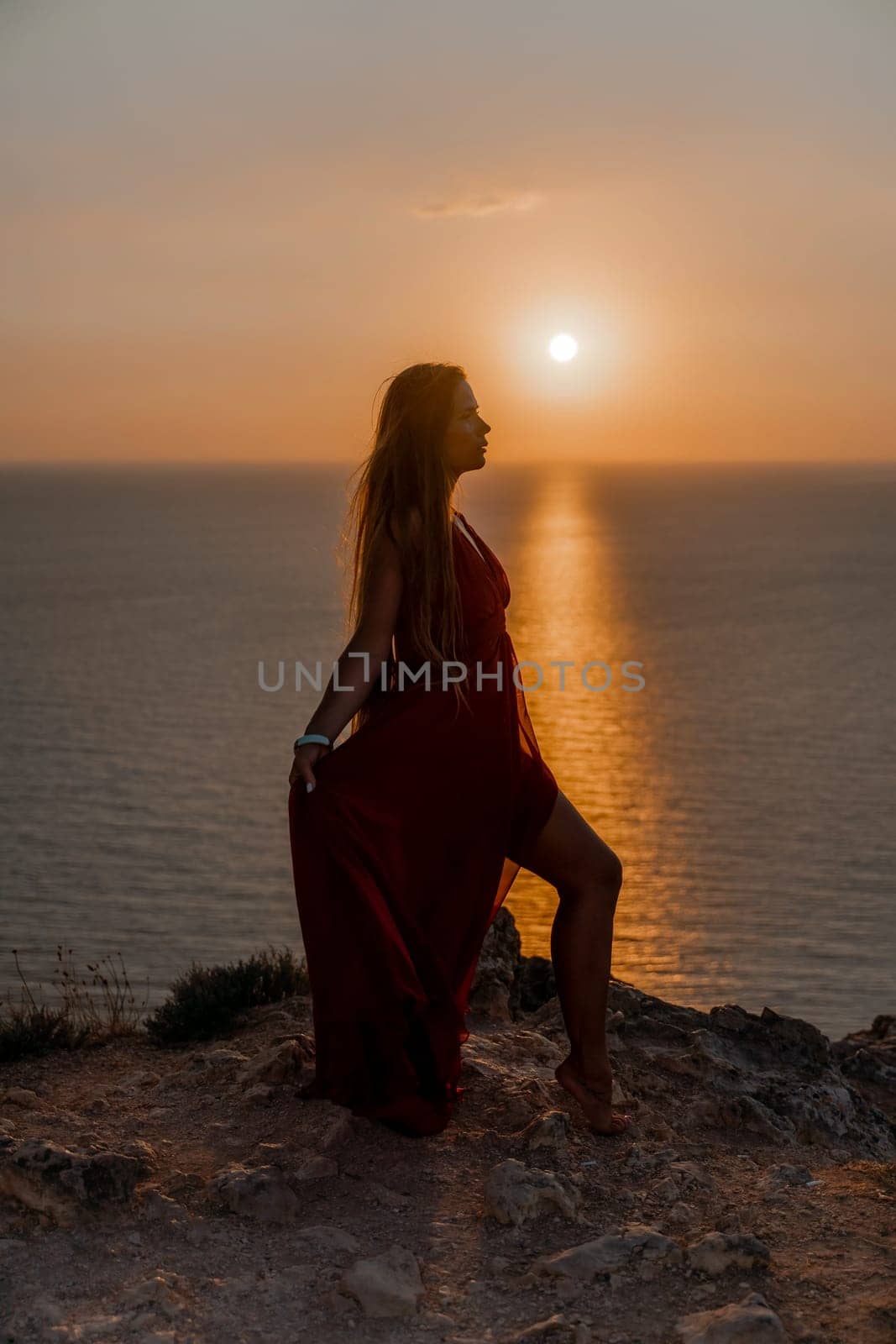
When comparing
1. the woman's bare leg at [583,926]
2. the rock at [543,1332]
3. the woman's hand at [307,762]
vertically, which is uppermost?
the woman's hand at [307,762]

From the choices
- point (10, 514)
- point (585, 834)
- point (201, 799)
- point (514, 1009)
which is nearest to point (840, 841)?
point (201, 799)

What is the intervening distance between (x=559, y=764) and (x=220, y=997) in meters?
26.0

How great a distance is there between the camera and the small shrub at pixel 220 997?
5.73m

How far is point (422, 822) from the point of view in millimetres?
3957

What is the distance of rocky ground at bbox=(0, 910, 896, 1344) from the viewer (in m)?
3.10

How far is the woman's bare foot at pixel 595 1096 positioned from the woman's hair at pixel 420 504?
1.24 m

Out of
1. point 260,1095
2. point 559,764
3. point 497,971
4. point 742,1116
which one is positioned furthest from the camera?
point 559,764

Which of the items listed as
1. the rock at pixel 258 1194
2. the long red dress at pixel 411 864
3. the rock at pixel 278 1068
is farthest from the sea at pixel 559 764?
the rock at pixel 258 1194

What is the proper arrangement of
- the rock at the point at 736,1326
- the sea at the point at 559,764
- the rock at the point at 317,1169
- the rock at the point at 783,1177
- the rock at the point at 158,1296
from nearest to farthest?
the rock at the point at 736,1326, the rock at the point at 158,1296, the rock at the point at 317,1169, the rock at the point at 783,1177, the sea at the point at 559,764

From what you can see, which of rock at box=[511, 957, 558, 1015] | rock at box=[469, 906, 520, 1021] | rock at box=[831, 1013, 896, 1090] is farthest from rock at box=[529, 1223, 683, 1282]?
rock at box=[831, 1013, 896, 1090]

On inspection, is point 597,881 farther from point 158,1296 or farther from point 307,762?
point 158,1296

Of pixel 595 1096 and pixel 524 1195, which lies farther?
pixel 595 1096

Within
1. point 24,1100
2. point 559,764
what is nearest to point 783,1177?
point 24,1100

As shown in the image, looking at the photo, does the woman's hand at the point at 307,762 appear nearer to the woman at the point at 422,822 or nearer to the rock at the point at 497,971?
the woman at the point at 422,822
